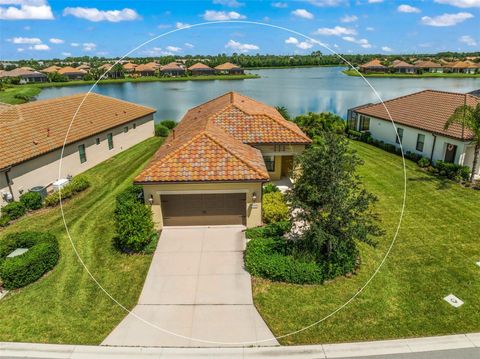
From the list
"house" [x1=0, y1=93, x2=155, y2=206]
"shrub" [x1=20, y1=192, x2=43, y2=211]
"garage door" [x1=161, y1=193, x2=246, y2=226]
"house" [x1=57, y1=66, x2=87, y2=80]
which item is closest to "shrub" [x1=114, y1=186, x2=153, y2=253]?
"garage door" [x1=161, y1=193, x2=246, y2=226]

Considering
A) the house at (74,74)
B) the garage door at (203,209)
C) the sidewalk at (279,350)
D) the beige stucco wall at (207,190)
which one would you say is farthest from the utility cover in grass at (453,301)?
the house at (74,74)

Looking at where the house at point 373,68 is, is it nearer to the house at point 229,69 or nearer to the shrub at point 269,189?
the house at point 229,69

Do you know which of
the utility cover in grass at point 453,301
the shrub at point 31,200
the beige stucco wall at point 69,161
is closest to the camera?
the utility cover in grass at point 453,301

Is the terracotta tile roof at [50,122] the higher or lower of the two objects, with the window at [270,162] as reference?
higher

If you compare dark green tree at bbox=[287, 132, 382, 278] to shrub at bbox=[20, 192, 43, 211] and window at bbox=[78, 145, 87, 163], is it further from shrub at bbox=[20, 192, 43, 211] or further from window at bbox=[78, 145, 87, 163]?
window at bbox=[78, 145, 87, 163]

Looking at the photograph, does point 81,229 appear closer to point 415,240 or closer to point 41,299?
point 41,299

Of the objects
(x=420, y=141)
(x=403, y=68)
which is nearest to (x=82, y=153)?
(x=420, y=141)

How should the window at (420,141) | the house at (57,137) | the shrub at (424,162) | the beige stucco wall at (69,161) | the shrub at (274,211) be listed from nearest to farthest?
the shrub at (274,211), the beige stucco wall at (69,161), the house at (57,137), the shrub at (424,162), the window at (420,141)
